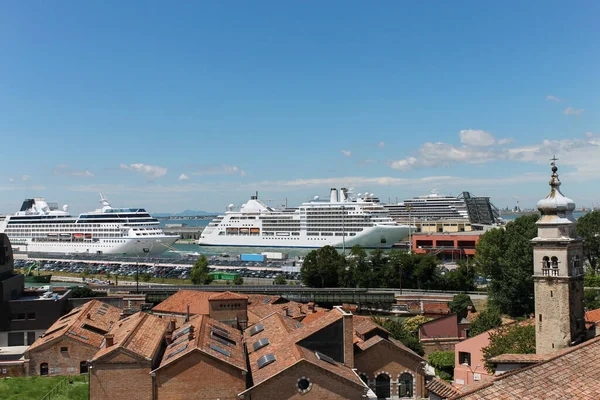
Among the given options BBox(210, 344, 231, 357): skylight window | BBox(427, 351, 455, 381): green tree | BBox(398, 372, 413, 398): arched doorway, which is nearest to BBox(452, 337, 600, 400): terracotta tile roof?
BBox(210, 344, 231, 357): skylight window

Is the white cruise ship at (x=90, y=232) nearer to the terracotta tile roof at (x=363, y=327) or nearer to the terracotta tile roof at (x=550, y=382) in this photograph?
the terracotta tile roof at (x=363, y=327)

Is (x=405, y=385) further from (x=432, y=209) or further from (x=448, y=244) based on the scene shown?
(x=432, y=209)

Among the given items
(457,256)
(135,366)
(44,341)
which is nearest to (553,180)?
(135,366)

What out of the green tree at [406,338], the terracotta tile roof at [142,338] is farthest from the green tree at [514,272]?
the terracotta tile roof at [142,338]

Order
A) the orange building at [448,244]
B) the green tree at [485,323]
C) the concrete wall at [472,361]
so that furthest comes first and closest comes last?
1. the orange building at [448,244]
2. the green tree at [485,323]
3. the concrete wall at [472,361]

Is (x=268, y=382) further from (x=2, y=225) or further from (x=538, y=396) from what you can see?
(x=2, y=225)

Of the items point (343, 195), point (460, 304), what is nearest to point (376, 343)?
point (460, 304)

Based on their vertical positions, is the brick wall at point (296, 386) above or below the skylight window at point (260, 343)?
below
